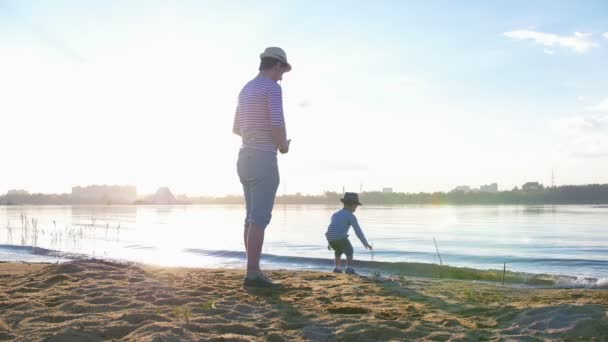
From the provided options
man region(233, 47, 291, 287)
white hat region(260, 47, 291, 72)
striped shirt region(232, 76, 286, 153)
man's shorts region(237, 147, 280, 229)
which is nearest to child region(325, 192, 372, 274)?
man region(233, 47, 291, 287)

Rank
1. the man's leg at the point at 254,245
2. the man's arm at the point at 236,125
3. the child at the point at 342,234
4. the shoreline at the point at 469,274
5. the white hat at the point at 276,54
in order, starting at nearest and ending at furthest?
the man's leg at the point at 254,245 < the white hat at the point at 276,54 < the man's arm at the point at 236,125 < the child at the point at 342,234 < the shoreline at the point at 469,274

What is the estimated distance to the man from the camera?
18.1ft

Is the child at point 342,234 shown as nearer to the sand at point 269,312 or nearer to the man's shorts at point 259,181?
the sand at point 269,312

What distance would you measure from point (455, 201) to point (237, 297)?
106918 millimetres

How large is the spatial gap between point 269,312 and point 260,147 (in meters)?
2.02

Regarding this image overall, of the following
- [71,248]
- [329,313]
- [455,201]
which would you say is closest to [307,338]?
[329,313]

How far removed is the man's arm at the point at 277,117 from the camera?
18.3 feet

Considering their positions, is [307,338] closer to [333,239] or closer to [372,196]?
[333,239]

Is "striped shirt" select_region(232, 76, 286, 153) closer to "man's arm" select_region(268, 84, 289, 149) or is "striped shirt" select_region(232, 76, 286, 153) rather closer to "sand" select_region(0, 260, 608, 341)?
"man's arm" select_region(268, 84, 289, 149)

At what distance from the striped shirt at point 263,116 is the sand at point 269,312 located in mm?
1560

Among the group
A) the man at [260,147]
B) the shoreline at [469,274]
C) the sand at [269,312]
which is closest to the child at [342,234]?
the shoreline at [469,274]

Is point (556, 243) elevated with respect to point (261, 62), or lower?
lower

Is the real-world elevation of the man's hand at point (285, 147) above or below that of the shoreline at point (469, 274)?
Result: above

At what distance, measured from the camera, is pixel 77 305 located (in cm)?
425
